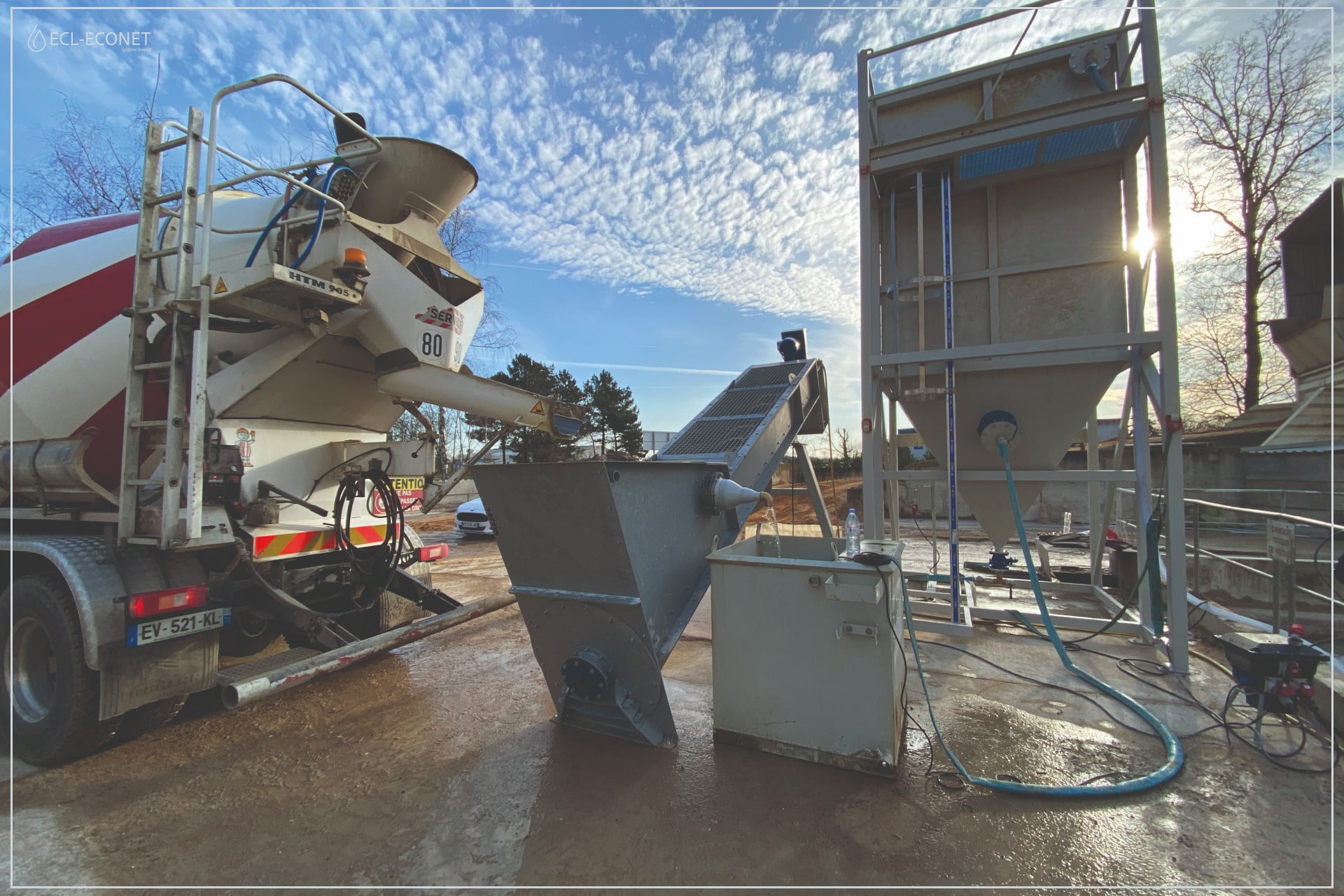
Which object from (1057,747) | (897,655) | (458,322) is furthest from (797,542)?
(458,322)

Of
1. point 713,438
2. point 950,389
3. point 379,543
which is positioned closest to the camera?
point 713,438

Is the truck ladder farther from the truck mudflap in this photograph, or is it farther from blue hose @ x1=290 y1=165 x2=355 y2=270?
the truck mudflap

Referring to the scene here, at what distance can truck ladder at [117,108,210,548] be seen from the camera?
2916 millimetres

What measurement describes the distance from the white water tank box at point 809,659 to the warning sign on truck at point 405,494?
8.67ft

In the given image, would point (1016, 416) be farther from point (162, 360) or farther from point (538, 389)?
point (538, 389)

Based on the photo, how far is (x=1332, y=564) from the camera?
356cm

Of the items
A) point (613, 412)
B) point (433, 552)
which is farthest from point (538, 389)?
point (433, 552)

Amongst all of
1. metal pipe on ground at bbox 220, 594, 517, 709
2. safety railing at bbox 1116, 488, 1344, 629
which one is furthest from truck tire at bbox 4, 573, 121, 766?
safety railing at bbox 1116, 488, 1344, 629

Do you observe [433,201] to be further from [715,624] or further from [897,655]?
[897,655]

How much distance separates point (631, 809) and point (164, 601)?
274 centimetres

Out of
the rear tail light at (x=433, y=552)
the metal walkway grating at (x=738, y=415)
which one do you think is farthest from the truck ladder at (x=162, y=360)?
the metal walkway grating at (x=738, y=415)

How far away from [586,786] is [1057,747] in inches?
97.4

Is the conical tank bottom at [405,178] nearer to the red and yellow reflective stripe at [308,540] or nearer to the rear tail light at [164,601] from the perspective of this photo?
the red and yellow reflective stripe at [308,540]

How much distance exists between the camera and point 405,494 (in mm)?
4430
